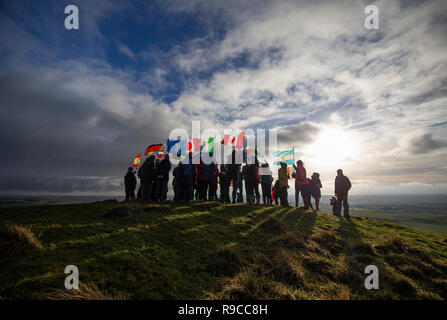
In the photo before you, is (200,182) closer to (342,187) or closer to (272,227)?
(272,227)

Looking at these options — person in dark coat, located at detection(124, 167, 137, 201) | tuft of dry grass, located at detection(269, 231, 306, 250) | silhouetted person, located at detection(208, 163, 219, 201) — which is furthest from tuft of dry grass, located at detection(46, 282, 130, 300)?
person in dark coat, located at detection(124, 167, 137, 201)

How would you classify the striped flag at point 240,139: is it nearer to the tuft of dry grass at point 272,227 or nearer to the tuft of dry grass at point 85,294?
the tuft of dry grass at point 272,227

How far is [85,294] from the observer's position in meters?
3.42

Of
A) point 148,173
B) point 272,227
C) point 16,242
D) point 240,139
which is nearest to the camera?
point 16,242

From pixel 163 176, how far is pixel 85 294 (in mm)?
10589

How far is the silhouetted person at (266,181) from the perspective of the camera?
16.3 metres

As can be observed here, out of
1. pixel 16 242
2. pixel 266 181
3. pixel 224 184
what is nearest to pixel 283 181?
pixel 266 181

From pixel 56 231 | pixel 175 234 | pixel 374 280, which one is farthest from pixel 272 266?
pixel 56 231

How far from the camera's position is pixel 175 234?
22.2 ft

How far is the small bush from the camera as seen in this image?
4367mm

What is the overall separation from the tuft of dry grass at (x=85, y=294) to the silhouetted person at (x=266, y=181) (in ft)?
44.1

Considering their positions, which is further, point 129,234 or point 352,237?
point 352,237
